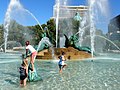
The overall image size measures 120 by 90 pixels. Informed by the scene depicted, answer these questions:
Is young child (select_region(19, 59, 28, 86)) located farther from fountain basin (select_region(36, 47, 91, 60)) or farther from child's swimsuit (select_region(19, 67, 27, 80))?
fountain basin (select_region(36, 47, 91, 60))

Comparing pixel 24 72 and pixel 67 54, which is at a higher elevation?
pixel 67 54

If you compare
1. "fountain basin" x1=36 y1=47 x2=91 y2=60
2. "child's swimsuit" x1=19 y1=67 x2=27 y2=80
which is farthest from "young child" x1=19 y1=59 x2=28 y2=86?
"fountain basin" x1=36 y1=47 x2=91 y2=60

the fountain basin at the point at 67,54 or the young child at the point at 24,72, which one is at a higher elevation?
the fountain basin at the point at 67,54

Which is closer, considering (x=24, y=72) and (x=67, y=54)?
(x=24, y=72)

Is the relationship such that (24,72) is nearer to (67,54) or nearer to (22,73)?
(22,73)

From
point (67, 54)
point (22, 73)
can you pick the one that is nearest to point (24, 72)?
point (22, 73)

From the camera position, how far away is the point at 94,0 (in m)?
35.6

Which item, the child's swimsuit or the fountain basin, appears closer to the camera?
the child's swimsuit

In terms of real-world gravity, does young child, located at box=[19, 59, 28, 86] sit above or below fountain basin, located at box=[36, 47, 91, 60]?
below

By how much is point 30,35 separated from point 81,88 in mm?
73191

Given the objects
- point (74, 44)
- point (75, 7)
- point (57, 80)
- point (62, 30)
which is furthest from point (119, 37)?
point (57, 80)

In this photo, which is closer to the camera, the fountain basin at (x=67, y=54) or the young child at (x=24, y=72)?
the young child at (x=24, y=72)

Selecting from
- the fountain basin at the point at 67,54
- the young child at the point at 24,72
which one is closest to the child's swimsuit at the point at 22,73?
the young child at the point at 24,72

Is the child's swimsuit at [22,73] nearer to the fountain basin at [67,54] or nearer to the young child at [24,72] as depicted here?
the young child at [24,72]
